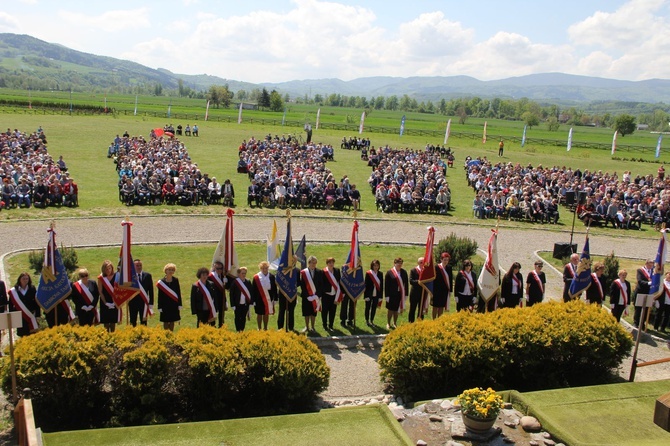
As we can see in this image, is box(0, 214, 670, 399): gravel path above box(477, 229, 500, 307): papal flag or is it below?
below

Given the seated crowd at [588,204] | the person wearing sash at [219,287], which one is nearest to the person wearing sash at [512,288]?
the person wearing sash at [219,287]

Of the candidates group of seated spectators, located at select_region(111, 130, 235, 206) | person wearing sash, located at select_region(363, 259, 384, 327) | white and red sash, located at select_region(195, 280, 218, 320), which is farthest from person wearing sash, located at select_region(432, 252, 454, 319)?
group of seated spectators, located at select_region(111, 130, 235, 206)

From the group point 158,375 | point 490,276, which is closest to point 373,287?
point 490,276

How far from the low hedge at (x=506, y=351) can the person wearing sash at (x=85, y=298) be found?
5.50m

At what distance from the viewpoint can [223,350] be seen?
8.60 meters

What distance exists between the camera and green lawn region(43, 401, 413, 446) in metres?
7.43

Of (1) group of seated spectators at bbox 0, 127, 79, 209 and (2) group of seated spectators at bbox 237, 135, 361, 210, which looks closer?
(1) group of seated spectators at bbox 0, 127, 79, 209

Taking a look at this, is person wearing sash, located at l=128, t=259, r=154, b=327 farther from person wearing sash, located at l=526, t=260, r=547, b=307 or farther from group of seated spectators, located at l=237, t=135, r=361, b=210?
group of seated spectators, located at l=237, t=135, r=361, b=210

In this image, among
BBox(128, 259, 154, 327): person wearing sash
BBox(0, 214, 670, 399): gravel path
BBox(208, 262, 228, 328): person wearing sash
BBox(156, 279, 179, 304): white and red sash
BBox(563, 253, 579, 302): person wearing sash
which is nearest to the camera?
BBox(156, 279, 179, 304): white and red sash

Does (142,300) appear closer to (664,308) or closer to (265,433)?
(265,433)

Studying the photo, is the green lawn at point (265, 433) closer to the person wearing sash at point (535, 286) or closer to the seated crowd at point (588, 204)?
the person wearing sash at point (535, 286)

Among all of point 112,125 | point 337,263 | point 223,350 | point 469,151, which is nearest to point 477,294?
point 337,263

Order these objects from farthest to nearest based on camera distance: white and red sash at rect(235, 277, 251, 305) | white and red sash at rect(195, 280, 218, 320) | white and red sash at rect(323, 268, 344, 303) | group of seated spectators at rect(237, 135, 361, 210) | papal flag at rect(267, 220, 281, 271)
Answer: group of seated spectators at rect(237, 135, 361, 210), papal flag at rect(267, 220, 281, 271), white and red sash at rect(323, 268, 344, 303), white and red sash at rect(235, 277, 251, 305), white and red sash at rect(195, 280, 218, 320)

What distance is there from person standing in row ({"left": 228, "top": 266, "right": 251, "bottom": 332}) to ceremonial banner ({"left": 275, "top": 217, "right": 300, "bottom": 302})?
658 millimetres
